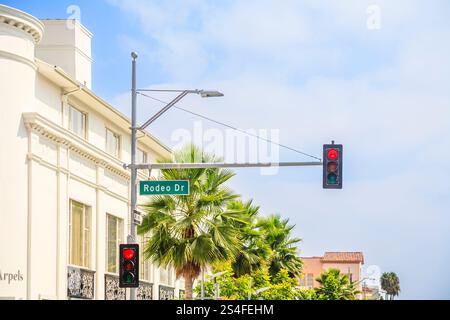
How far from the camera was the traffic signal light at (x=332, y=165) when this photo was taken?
973 inches

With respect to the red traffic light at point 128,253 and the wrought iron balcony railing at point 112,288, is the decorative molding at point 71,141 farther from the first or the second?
the red traffic light at point 128,253

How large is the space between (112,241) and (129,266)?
17.7 meters

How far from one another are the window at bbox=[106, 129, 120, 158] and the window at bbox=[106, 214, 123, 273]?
123 inches

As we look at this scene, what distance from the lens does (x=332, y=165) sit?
2486cm

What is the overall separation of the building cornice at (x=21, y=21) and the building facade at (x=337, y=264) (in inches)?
5061

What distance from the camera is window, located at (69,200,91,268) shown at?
117 feet

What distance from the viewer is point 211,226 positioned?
118 feet

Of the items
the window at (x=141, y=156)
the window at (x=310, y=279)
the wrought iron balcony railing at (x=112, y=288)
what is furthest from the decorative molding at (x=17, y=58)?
the window at (x=310, y=279)

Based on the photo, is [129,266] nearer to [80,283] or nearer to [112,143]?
[80,283]

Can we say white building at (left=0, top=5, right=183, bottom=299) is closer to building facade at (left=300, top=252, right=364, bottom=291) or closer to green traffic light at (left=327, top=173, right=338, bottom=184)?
green traffic light at (left=327, top=173, right=338, bottom=184)

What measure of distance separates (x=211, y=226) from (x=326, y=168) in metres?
11.9

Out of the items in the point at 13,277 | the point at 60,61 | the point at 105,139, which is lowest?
the point at 13,277
